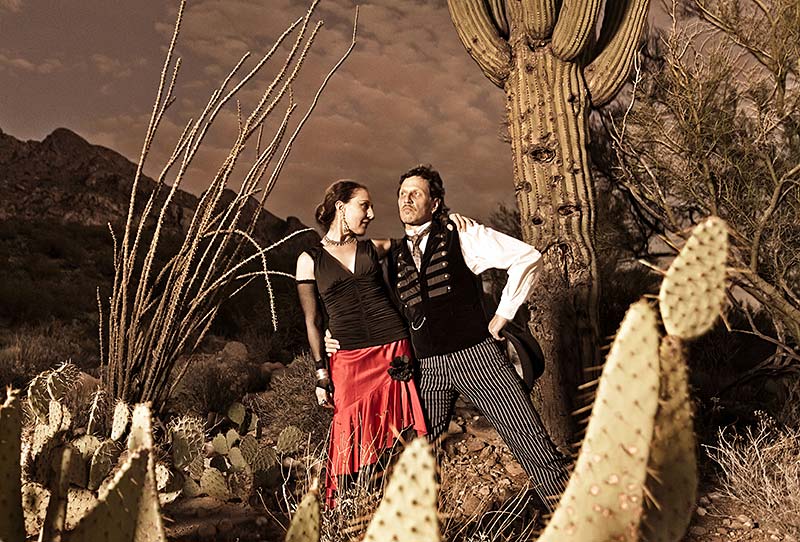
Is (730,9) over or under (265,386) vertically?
over

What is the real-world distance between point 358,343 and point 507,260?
960 millimetres

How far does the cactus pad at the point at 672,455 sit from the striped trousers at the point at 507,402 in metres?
1.86

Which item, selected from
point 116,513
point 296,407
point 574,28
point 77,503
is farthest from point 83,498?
point 574,28

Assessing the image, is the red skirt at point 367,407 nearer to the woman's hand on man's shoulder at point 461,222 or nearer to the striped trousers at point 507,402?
the striped trousers at point 507,402

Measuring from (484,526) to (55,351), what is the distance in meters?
7.65

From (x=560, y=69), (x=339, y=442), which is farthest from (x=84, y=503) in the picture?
(x=560, y=69)

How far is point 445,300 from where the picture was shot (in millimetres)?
3688

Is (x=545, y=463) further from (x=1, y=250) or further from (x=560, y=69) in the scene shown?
(x=1, y=250)

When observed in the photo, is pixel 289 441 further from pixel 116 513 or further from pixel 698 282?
pixel 698 282

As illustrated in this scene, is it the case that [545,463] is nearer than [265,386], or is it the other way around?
[545,463]

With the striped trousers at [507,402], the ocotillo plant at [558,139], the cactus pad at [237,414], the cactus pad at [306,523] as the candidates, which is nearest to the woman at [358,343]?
the striped trousers at [507,402]

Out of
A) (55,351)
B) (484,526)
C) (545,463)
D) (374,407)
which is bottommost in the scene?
(484,526)

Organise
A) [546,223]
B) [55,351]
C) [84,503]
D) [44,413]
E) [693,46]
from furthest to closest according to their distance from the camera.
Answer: [55,351]
[693,46]
[546,223]
[44,413]
[84,503]

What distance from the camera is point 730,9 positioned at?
6.84 meters
